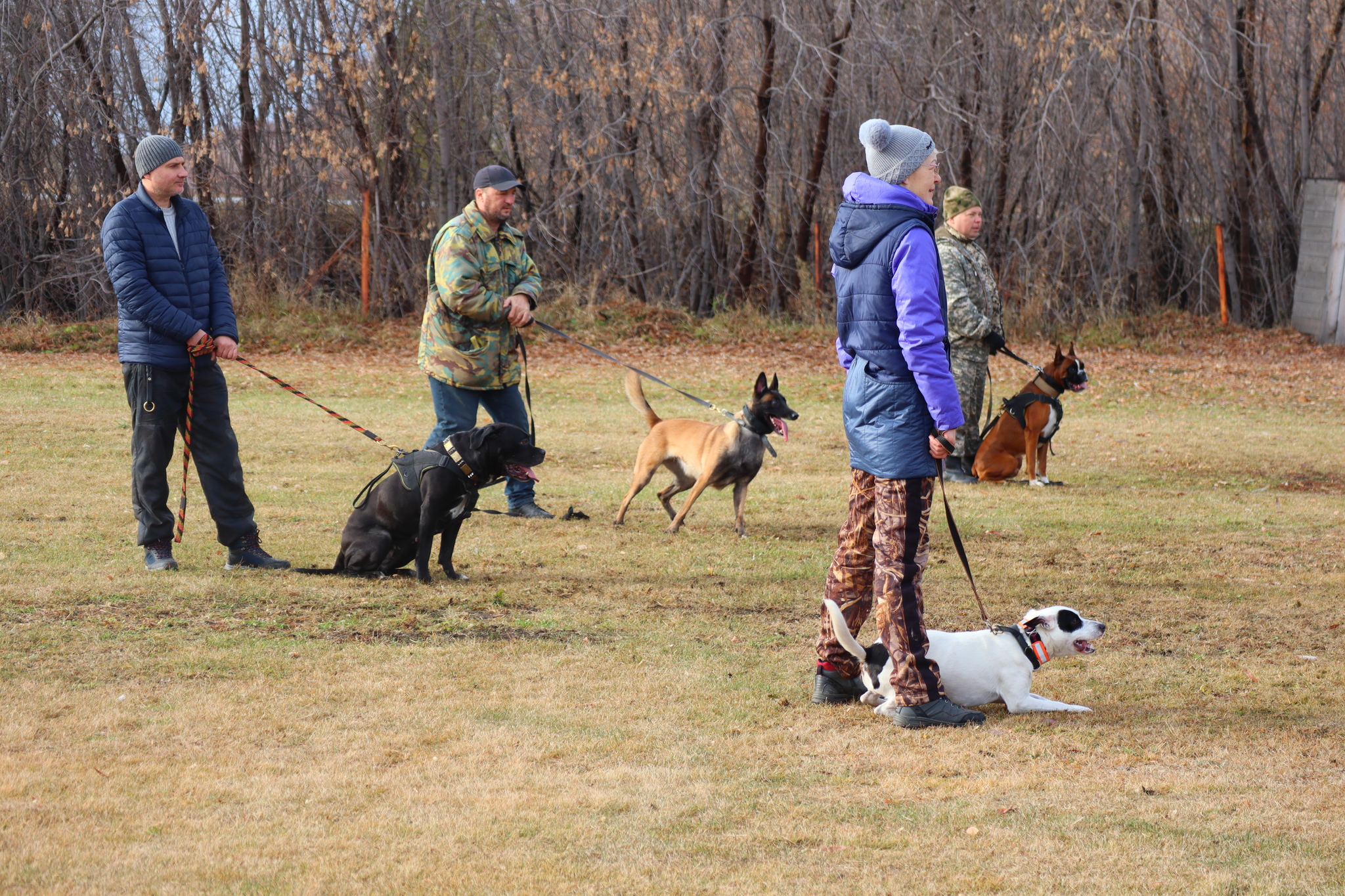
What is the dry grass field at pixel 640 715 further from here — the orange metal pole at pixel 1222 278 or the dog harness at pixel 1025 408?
the orange metal pole at pixel 1222 278

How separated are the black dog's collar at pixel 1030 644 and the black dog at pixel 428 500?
2577 mm

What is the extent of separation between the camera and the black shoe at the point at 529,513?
788 centimetres

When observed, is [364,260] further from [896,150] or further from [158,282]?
[896,150]

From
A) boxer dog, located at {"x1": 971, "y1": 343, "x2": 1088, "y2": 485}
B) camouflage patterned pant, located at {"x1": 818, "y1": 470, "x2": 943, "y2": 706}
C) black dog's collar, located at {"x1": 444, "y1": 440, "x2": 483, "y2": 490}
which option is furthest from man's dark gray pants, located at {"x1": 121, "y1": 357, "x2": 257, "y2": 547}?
boxer dog, located at {"x1": 971, "y1": 343, "x2": 1088, "y2": 485}

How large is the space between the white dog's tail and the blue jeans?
131 inches

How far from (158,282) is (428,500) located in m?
1.63

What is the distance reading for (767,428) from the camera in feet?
24.0

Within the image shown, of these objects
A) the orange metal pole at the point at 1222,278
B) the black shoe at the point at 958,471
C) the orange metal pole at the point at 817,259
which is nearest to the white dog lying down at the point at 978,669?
the black shoe at the point at 958,471

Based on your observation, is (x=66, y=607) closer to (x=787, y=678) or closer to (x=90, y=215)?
(x=787, y=678)

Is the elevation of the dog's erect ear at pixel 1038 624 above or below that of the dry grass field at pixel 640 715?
above

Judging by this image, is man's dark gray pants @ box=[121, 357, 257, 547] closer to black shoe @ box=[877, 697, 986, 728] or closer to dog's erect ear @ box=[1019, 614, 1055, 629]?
black shoe @ box=[877, 697, 986, 728]

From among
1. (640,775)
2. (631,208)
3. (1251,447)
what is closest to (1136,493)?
(1251,447)

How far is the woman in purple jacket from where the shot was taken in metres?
3.89

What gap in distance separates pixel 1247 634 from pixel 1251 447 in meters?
5.97
